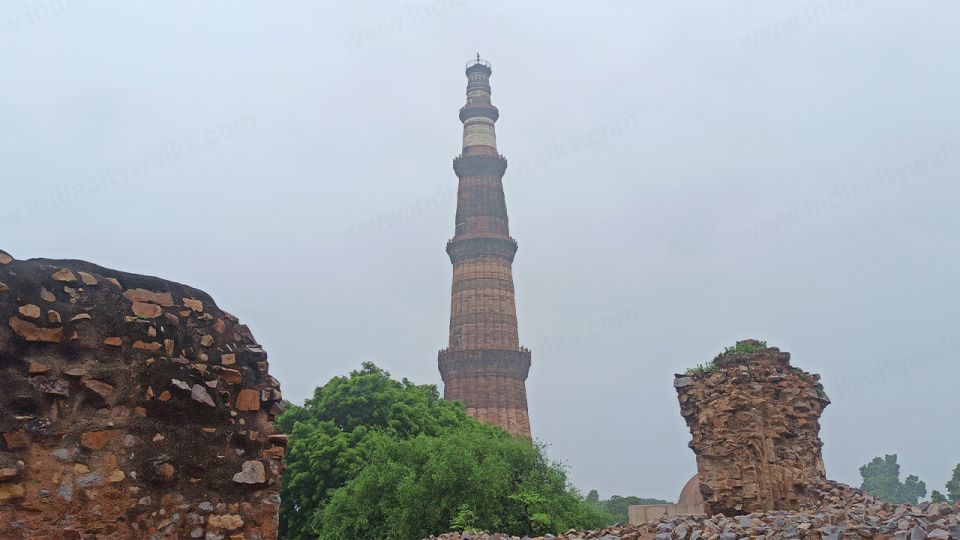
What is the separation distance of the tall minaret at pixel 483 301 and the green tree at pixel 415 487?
12499 mm

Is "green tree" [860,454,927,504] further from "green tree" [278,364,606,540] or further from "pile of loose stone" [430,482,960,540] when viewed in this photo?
"pile of loose stone" [430,482,960,540]

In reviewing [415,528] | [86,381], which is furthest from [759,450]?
[86,381]

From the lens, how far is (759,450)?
29.3 ft

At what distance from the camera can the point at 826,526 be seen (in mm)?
4785

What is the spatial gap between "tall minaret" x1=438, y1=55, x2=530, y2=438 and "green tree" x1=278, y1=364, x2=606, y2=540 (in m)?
12.5

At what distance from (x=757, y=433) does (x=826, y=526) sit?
4377 millimetres

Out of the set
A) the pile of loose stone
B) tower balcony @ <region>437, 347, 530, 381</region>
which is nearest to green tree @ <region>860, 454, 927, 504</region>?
tower balcony @ <region>437, 347, 530, 381</region>

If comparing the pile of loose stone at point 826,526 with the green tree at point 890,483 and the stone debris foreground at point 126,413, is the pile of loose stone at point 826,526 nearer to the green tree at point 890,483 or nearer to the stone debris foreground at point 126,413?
the stone debris foreground at point 126,413

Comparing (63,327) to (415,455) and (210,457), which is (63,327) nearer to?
(210,457)

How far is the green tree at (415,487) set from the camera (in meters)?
11.1

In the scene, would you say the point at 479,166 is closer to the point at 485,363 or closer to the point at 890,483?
the point at 485,363

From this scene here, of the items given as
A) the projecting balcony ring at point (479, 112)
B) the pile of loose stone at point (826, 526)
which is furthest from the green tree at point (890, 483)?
the pile of loose stone at point (826, 526)

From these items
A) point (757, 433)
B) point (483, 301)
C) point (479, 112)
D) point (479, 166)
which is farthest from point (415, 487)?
point (479, 112)

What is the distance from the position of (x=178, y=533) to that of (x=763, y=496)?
7.43 metres
